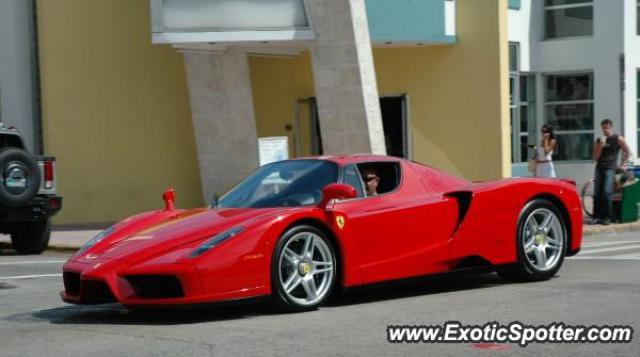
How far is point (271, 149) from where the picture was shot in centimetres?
1869

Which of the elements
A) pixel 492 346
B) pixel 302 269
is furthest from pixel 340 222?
pixel 492 346

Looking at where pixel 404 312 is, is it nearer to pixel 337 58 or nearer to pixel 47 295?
pixel 47 295

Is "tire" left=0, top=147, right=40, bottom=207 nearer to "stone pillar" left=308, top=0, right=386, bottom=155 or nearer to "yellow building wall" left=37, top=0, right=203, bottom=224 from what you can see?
"stone pillar" left=308, top=0, right=386, bottom=155

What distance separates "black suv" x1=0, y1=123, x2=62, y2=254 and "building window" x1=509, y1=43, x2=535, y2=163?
13.9 m

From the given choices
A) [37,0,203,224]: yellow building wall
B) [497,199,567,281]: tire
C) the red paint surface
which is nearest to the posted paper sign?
[37,0,203,224]: yellow building wall

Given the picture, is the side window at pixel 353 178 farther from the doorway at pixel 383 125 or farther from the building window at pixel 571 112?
the building window at pixel 571 112

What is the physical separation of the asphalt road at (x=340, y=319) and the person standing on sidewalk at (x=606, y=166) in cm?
740

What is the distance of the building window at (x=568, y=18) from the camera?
28.0m

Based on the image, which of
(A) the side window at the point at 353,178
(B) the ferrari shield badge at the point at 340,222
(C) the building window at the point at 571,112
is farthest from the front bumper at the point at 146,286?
(C) the building window at the point at 571,112

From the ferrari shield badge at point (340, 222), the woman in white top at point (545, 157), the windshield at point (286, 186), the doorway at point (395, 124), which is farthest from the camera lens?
the doorway at point (395, 124)

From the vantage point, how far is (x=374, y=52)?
80.6 ft

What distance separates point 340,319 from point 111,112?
15979 mm

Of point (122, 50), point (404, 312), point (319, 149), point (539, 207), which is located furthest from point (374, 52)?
point (404, 312)

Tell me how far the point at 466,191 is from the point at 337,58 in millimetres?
11243
